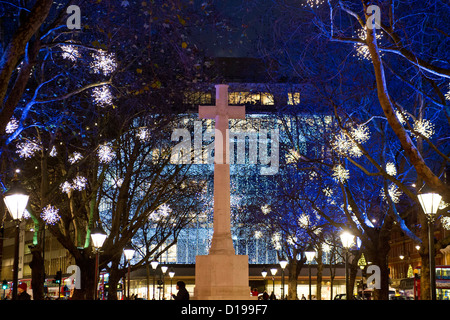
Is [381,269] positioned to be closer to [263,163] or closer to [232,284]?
[232,284]

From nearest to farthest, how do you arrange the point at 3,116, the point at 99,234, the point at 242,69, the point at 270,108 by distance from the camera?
1. the point at 3,116
2. the point at 99,234
3. the point at 270,108
4. the point at 242,69

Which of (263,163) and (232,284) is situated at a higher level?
(263,163)

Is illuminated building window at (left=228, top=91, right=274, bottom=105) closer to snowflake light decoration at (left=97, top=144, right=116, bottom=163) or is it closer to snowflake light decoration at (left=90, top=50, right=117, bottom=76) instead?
snowflake light decoration at (left=97, top=144, right=116, bottom=163)

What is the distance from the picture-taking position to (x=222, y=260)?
1634 cm

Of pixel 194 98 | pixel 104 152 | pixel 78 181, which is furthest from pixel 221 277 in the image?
pixel 194 98

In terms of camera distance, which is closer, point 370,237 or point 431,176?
point 431,176

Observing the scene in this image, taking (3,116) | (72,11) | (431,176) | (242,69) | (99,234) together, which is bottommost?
(99,234)

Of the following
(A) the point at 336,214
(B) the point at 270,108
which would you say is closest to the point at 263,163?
(A) the point at 336,214

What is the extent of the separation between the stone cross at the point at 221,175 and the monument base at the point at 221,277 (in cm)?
34

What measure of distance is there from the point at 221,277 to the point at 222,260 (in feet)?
1.52

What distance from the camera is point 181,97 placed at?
24156 mm

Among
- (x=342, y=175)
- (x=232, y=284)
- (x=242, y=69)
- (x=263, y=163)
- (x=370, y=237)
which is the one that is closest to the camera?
(x=232, y=284)

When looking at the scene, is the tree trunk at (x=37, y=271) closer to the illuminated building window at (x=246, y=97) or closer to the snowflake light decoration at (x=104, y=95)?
the snowflake light decoration at (x=104, y=95)

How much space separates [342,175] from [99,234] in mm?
9097
